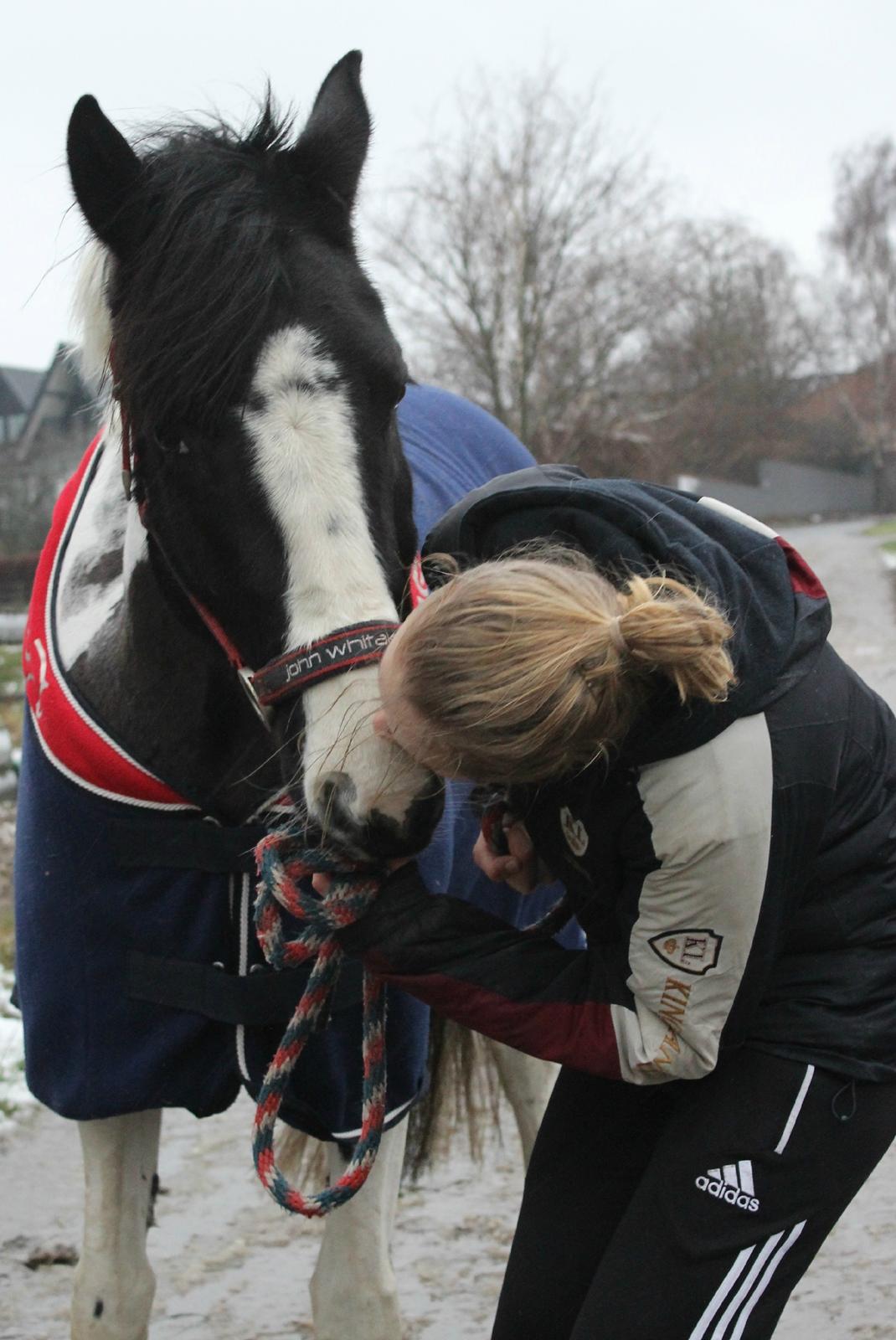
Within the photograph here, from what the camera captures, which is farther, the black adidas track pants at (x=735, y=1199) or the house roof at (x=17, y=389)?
the house roof at (x=17, y=389)

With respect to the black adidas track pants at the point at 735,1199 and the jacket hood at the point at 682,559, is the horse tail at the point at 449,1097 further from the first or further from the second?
the jacket hood at the point at 682,559

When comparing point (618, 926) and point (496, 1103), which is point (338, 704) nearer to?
point (618, 926)

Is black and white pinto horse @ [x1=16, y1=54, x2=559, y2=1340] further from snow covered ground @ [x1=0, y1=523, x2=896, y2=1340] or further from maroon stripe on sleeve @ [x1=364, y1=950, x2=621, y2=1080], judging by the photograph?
snow covered ground @ [x1=0, y1=523, x2=896, y2=1340]

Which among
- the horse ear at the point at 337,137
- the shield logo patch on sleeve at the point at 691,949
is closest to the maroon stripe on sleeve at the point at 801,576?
the shield logo patch on sleeve at the point at 691,949

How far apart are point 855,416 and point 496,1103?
43.5 metres

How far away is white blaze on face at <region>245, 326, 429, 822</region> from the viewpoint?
165 centimetres

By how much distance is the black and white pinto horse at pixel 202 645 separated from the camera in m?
1.76

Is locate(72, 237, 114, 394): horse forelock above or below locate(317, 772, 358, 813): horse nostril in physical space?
above

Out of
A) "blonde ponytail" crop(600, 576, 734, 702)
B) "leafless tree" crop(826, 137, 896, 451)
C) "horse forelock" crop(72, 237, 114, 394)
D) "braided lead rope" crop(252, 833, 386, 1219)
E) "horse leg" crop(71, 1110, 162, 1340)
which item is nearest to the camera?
"blonde ponytail" crop(600, 576, 734, 702)

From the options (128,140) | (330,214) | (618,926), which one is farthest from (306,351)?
(618,926)

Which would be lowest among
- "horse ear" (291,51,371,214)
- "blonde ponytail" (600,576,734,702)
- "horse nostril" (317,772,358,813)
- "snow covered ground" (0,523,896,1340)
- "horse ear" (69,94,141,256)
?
"snow covered ground" (0,523,896,1340)

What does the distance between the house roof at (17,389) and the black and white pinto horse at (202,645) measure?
2278cm

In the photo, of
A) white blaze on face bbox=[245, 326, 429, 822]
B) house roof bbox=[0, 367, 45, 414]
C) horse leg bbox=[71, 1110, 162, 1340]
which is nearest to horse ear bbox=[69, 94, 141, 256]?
white blaze on face bbox=[245, 326, 429, 822]

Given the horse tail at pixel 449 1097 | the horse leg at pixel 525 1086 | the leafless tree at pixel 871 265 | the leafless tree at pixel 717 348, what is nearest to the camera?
the horse tail at pixel 449 1097
